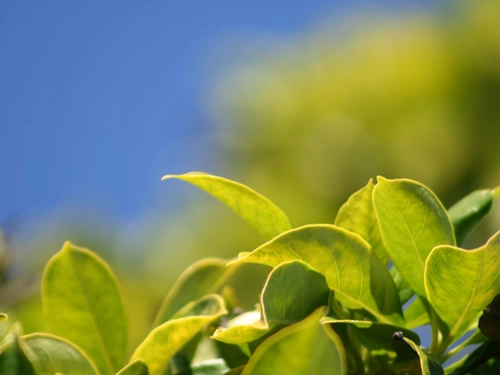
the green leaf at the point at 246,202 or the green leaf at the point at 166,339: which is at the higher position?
the green leaf at the point at 246,202

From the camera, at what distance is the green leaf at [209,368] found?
557 millimetres

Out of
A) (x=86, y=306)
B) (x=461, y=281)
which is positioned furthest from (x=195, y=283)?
(x=461, y=281)

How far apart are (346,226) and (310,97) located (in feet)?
27.4

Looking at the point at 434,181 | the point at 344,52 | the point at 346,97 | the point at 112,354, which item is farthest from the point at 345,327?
the point at 344,52

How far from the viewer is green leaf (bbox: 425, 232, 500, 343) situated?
1.41 ft

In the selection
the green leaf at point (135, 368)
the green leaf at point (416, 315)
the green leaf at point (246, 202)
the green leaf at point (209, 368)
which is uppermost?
the green leaf at point (246, 202)

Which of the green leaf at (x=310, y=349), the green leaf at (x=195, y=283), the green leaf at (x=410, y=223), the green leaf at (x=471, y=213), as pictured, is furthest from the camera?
the green leaf at (x=195, y=283)

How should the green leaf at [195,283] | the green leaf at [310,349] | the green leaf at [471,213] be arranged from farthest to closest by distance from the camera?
1. the green leaf at [195,283]
2. the green leaf at [471,213]
3. the green leaf at [310,349]

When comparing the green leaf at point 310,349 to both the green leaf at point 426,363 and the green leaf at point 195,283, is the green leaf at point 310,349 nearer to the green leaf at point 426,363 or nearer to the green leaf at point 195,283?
the green leaf at point 426,363

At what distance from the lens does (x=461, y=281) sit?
45 cm

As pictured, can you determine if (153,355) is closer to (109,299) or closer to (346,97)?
(109,299)

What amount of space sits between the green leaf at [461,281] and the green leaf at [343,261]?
0.15ft

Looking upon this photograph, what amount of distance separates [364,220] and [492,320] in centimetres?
15

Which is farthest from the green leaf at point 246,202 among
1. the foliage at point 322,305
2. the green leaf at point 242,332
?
the green leaf at point 242,332
